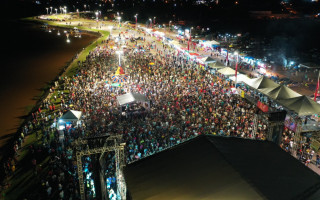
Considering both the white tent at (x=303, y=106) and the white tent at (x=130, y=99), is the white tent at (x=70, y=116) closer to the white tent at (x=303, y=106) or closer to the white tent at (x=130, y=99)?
the white tent at (x=130, y=99)

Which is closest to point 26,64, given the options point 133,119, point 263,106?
point 133,119

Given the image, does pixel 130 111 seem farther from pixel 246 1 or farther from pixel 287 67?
pixel 246 1

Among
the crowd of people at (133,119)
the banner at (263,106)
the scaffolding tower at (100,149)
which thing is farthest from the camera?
the banner at (263,106)

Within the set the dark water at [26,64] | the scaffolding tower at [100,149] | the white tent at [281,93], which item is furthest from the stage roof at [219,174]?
the dark water at [26,64]

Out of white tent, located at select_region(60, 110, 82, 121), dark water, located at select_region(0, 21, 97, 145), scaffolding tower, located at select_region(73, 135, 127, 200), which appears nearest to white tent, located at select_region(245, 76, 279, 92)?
white tent, located at select_region(60, 110, 82, 121)

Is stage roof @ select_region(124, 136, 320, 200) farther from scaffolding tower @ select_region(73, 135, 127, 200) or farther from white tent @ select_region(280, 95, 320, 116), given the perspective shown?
white tent @ select_region(280, 95, 320, 116)

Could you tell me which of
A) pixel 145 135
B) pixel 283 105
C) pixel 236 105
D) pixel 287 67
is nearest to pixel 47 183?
pixel 145 135
